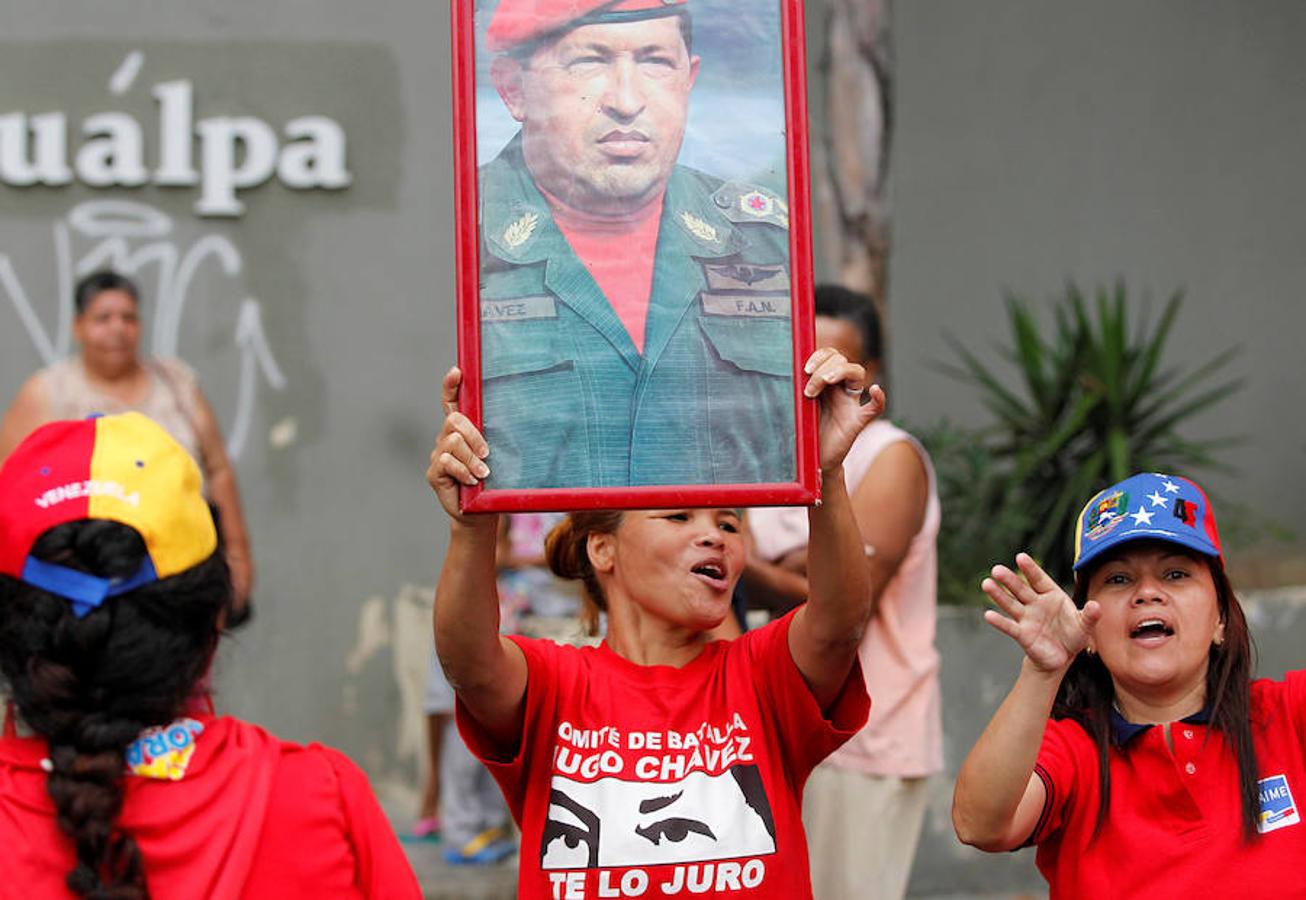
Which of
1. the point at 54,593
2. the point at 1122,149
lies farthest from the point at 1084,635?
the point at 1122,149

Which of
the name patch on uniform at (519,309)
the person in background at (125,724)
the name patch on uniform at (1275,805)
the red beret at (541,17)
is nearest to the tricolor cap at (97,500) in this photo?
the person in background at (125,724)

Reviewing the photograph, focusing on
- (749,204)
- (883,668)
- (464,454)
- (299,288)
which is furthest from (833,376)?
(299,288)

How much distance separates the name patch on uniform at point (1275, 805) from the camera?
2611 millimetres

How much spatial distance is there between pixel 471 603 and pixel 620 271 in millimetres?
538

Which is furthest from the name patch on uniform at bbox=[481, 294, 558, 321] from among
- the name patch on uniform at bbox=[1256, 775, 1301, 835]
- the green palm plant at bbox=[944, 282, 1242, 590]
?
the green palm plant at bbox=[944, 282, 1242, 590]

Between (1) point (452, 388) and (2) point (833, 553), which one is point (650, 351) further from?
(2) point (833, 553)

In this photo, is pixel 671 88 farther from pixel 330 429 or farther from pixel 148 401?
pixel 330 429

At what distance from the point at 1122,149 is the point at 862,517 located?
14.8ft

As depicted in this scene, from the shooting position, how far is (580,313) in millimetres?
2441

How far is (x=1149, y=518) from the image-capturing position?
2.76m

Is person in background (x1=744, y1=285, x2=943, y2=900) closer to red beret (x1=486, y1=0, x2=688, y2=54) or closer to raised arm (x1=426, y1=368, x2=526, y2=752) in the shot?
raised arm (x1=426, y1=368, x2=526, y2=752)

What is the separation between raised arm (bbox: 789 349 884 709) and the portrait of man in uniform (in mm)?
77

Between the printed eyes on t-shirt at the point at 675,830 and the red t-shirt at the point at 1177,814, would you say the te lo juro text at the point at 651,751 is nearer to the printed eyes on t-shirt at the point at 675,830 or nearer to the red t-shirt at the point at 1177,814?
the printed eyes on t-shirt at the point at 675,830

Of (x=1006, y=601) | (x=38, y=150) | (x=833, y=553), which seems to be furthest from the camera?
(x=38, y=150)
